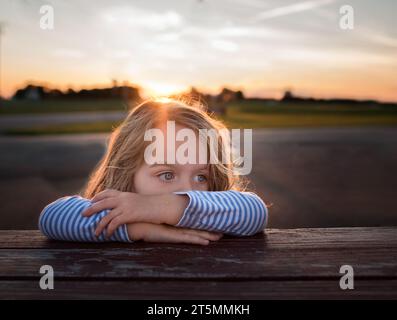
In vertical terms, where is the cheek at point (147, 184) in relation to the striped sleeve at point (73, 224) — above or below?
above

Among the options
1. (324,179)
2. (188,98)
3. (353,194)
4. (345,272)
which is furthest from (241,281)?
(324,179)

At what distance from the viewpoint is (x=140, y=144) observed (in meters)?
2.09

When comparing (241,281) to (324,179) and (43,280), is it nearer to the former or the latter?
(43,280)

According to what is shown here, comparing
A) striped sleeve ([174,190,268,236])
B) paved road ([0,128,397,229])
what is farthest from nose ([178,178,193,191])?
paved road ([0,128,397,229])

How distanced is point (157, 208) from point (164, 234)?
84mm

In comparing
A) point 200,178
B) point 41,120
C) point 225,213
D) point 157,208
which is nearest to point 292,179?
point 200,178

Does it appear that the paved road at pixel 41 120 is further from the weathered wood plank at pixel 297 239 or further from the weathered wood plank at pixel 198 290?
the weathered wood plank at pixel 198 290

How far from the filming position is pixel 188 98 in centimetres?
271

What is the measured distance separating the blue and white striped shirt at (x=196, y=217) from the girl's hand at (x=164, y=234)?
0.03 metres

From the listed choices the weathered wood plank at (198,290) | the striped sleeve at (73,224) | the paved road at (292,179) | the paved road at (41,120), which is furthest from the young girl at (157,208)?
the paved road at (41,120)

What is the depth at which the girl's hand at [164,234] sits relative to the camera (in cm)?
160

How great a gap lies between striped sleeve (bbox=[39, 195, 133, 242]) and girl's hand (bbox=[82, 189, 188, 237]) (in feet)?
0.09

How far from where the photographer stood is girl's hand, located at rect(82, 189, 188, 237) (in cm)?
162
